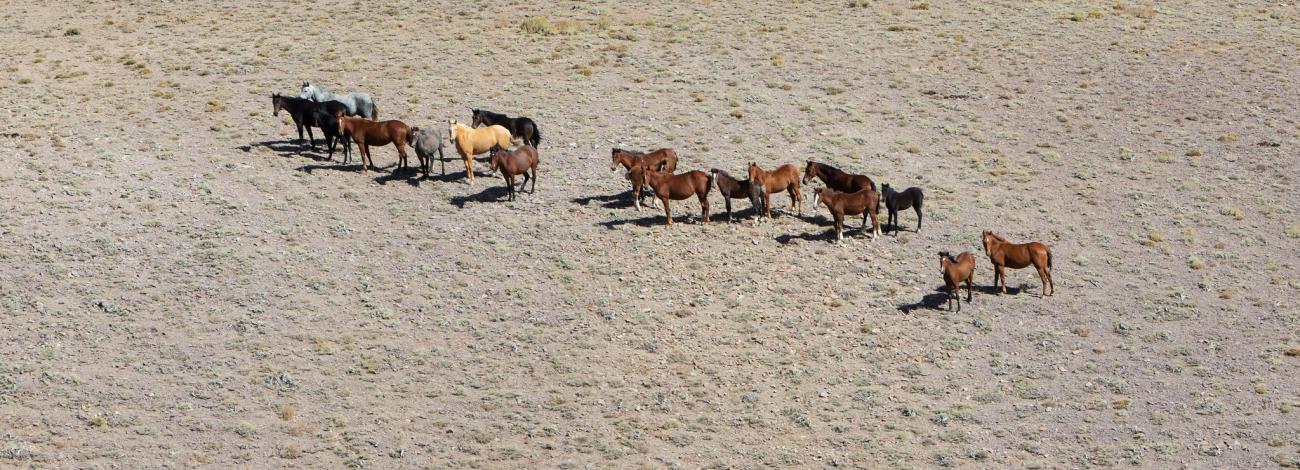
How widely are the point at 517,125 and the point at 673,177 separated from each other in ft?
16.2

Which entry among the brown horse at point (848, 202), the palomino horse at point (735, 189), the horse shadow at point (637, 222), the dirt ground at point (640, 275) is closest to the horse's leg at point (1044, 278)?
the dirt ground at point (640, 275)

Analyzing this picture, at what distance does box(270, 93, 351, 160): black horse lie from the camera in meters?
29.2

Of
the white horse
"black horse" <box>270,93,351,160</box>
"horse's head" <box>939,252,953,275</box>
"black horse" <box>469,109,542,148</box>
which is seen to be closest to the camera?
"horse's head" <box>939,252,953,275</box>

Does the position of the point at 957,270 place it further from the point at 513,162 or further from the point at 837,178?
the point at 513,162

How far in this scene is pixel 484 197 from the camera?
27.4 metres

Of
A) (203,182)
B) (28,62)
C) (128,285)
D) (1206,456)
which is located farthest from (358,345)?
(28,62)

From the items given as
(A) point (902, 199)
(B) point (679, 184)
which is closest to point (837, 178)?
(A) point (902, 199)

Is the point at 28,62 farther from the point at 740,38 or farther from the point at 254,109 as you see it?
the point at 740,38

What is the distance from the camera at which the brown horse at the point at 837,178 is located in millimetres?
26047

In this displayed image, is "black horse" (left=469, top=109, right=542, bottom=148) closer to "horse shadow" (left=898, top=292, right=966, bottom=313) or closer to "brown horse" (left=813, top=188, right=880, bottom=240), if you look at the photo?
"brown horse" (left=813, top=188, right=880, bottom=240)

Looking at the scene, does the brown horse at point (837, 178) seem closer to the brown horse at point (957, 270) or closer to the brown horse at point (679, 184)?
the brown horse at point (679, 184)

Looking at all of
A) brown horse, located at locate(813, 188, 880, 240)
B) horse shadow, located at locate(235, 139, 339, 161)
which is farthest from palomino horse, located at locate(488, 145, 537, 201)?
brown horse, located at locate(813, 188, 880, 240)

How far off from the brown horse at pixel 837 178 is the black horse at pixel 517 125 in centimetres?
631

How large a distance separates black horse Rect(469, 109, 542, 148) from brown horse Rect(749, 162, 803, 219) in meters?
5.52
